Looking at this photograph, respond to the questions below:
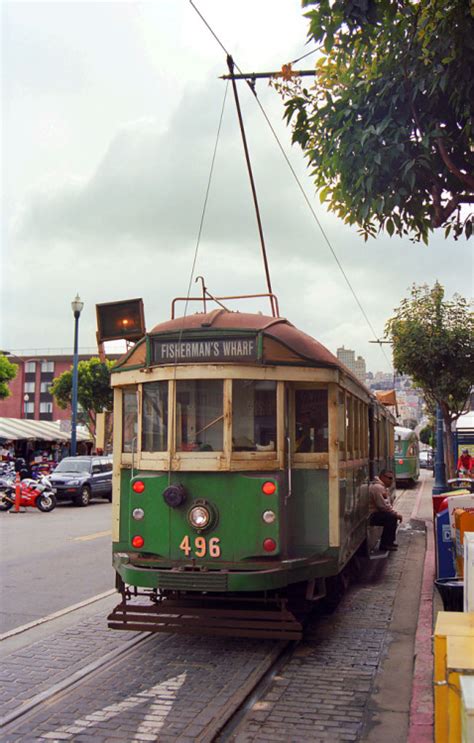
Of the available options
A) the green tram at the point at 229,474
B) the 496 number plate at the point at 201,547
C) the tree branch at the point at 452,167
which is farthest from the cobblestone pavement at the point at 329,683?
the tree branch at the point at 452,167

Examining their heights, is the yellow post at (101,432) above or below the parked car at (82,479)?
above

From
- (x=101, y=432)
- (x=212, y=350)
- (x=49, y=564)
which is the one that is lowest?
(x=49, y=564)

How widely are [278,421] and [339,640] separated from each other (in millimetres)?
2503

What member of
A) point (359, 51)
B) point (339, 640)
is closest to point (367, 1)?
point (359, 51)

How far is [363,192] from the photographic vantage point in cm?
703

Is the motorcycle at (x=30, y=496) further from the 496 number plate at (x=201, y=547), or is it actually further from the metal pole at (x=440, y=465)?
the 496 number plate at (x=201, y=547)

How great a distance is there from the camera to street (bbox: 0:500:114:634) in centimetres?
930

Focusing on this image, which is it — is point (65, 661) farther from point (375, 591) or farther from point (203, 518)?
point (375, 591)

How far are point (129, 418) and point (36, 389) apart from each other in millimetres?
72868

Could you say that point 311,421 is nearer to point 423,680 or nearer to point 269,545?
point 269,545

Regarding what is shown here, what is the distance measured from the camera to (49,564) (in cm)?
1216

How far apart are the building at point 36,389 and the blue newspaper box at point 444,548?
68134mm

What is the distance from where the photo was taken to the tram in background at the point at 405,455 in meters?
31.7

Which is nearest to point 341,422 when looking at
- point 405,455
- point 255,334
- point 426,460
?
point 255,334
